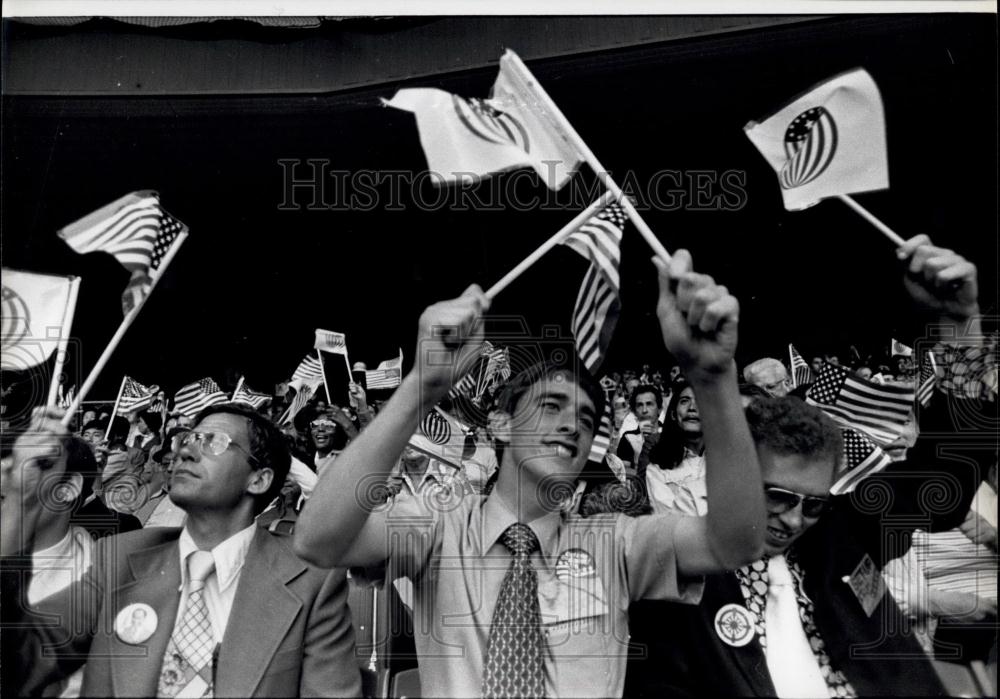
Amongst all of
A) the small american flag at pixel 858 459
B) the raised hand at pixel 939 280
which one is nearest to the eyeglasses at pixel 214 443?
the small american flag at pixel 858 459

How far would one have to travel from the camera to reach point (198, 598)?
2986 millimetres

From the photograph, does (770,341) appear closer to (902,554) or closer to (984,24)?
(902,554)

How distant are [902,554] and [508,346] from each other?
54.1 inches

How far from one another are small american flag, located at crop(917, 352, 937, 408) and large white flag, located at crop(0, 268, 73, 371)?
2680 mm

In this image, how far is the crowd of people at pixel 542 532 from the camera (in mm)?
2551

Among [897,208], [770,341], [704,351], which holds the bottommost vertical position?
[704,351]

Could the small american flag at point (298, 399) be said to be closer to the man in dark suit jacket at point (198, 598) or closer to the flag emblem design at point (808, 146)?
the man in dark suit jacket at point (198, 598)

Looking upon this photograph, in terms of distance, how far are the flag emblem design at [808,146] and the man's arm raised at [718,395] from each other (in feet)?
3.30

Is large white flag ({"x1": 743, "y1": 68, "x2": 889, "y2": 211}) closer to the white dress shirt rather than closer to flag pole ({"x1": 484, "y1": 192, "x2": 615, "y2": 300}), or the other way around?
flag pole ({"x1": 484, "y1": 192, "x2": 615, "y2": 300})

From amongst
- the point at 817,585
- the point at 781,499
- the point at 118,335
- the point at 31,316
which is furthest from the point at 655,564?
the point at 31,316

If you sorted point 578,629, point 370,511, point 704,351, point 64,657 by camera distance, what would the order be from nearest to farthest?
point 704,351 < point 370,511 < point 578,629 < point 64,657

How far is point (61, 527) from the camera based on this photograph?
10.7ft

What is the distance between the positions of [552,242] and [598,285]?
0.95 ft

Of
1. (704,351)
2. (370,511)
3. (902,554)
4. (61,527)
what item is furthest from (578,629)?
(61,527)
